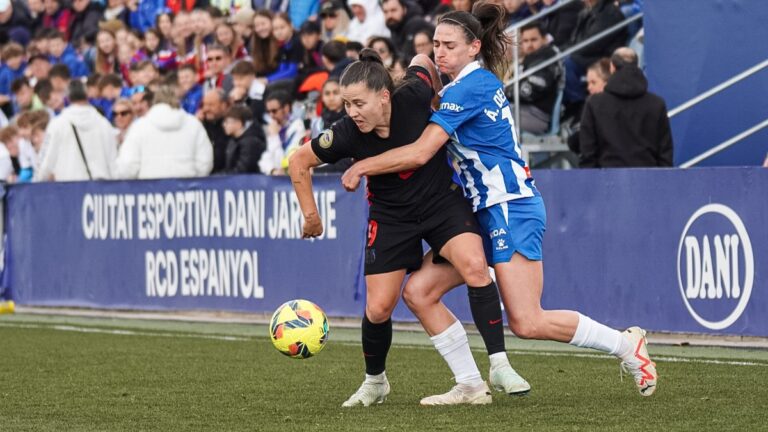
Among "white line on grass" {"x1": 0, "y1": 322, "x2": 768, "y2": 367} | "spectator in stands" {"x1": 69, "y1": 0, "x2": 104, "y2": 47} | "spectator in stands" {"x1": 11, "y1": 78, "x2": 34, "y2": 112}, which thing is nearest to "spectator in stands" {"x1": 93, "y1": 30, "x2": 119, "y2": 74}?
"spectator in stands" {"x1": 11, "y1": 78, "x2": 34, "y2": 112}

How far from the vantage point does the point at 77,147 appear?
17.6 meters

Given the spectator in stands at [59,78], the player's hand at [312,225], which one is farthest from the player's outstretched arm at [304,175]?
the spectator in stands at [59,78]

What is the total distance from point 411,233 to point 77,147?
10184 mm

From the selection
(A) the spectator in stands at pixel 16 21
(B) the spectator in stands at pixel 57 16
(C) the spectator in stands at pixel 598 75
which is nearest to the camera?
(C) the spectator in stands at pixel 598 75

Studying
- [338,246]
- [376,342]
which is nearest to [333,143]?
[376,342]

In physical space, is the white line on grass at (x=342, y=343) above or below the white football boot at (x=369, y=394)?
below

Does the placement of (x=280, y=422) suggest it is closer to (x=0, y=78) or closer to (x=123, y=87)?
(x=123, y=87)

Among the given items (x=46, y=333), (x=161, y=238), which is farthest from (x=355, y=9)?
(x=46, y=333)

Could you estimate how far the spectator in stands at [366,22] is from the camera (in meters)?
17.7

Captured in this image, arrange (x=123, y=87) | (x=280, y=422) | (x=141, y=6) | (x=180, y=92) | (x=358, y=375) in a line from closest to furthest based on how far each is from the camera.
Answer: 1. (x=280, y=422)
2. (x=358, y=375)
3. (x=180, y=92)
4. (x=123, y=87)
5. (x=141, y=6)

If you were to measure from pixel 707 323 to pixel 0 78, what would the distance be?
15326mm

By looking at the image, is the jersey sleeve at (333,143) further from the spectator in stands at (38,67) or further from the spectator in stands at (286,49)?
the spectator in stands at (38,67)

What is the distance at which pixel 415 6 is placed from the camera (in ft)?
57.3

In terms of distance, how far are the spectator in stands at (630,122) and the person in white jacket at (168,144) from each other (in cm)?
479
